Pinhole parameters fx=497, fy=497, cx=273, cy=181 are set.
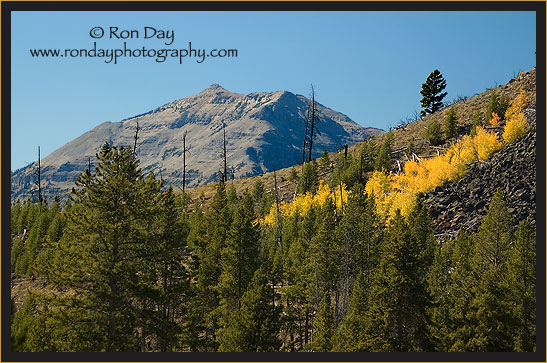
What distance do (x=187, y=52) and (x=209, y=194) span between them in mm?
72848

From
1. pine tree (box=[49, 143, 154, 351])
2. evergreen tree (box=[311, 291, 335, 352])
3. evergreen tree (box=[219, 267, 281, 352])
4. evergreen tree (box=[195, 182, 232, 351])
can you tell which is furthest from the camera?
evergreen tree (box=[195, 182, 232, 351])

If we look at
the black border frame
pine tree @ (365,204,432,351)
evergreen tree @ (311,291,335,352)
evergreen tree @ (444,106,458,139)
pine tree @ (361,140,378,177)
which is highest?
evergreen tree @ (444,106,458,139)

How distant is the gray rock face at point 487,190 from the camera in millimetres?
54125

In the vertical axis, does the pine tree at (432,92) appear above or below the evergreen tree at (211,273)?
above

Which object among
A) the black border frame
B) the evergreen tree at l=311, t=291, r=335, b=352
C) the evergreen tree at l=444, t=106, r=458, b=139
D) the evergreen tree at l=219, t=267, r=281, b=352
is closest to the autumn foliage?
the evergreen tree at l=444, t=106, r=458, b=139

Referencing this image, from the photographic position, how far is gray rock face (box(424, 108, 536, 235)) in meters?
54.1

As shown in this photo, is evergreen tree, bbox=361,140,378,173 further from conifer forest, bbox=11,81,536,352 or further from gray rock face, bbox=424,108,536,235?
conifer forest, bbox=11,81,536,352

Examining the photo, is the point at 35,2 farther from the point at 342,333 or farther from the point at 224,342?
the point at 342,333

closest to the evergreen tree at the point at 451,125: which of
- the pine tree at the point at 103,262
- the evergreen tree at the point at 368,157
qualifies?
the evergreen tree at the point at 368,157

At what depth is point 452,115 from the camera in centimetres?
7006

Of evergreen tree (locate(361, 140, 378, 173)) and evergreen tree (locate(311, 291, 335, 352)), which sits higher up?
evergreen tree (locate(361, 140, 378, 173))

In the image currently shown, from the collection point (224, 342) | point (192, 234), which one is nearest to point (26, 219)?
point (192, 234)

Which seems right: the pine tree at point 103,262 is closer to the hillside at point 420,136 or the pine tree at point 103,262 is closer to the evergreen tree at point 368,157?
the hillside at point 420,136

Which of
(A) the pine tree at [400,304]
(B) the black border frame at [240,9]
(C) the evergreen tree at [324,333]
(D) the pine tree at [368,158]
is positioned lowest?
(C) the evergreen tree at [324,333]
